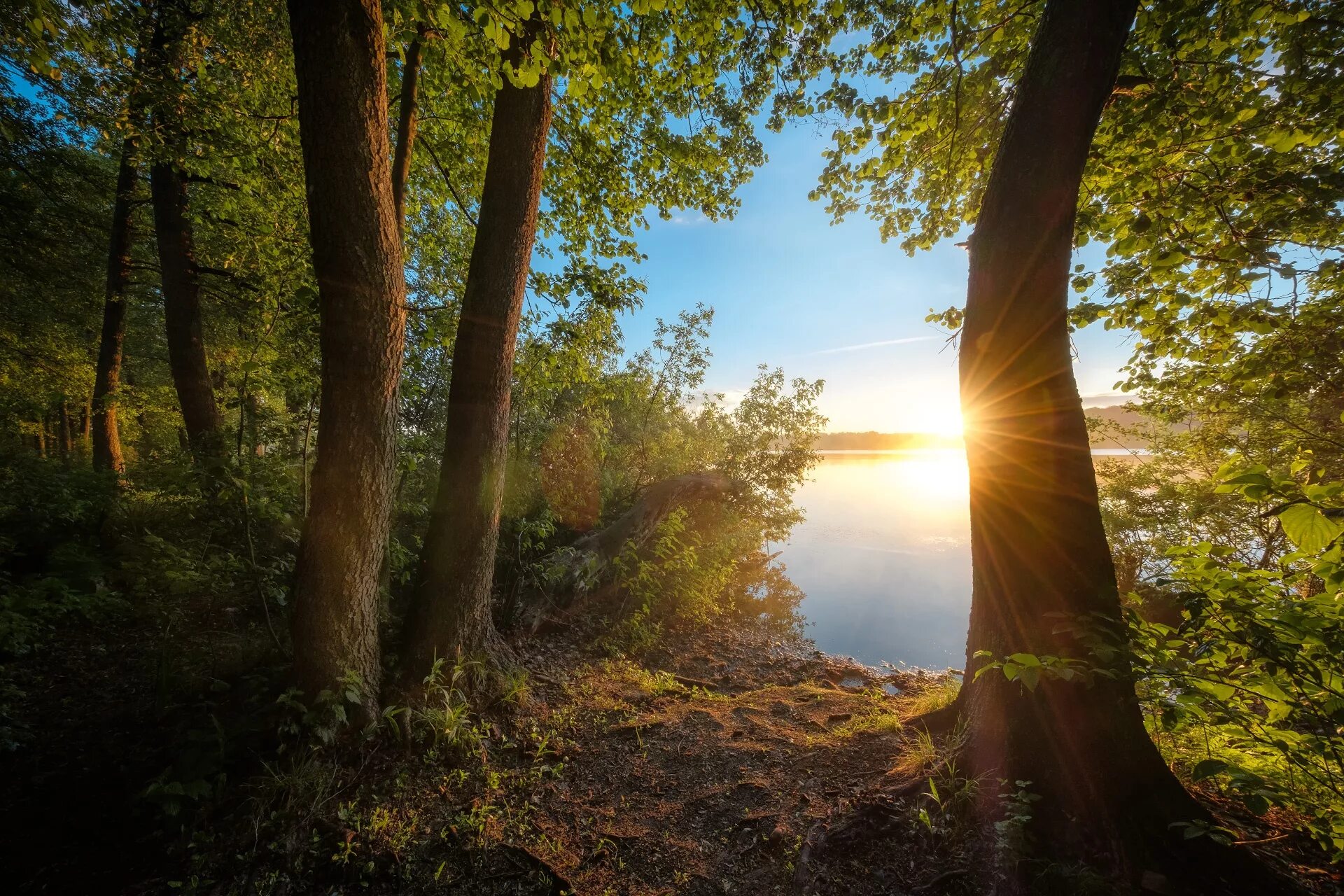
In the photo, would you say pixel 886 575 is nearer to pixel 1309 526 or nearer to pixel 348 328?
pixel 1309 526

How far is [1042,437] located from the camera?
2408 mm

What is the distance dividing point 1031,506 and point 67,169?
55.4 feet

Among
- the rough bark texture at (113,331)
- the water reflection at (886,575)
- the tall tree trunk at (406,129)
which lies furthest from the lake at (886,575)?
the rough bark texture at (113,331)

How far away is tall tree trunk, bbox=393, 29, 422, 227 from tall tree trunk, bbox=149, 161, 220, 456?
535 centimetres

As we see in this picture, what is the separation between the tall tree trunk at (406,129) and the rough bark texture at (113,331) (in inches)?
328

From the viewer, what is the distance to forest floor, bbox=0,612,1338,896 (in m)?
2.19

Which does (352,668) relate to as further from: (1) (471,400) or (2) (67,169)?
(2) (67,169)

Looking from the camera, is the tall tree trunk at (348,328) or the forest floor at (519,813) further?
the tall tree trunk at (348,328)

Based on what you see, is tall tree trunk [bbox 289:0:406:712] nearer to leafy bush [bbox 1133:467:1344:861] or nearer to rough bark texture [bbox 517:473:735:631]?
rough bark texture [bbox 517:473:735:631]

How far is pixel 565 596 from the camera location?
6.77 m

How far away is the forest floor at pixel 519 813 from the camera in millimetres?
2186

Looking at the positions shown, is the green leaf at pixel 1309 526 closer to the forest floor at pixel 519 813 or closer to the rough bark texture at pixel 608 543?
the forest floor at pixel 519 813

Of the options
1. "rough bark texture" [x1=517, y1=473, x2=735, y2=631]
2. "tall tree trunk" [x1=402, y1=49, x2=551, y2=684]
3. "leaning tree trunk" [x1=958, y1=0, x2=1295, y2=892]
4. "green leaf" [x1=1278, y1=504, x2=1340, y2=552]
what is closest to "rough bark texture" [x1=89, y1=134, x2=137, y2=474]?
"rough bark texture" [x1=517, y1=473, x2=735, y2=631]

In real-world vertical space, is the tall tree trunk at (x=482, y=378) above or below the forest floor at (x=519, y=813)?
above
